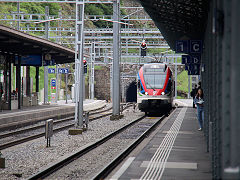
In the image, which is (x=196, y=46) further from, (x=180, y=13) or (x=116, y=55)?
(x=116, y=55)

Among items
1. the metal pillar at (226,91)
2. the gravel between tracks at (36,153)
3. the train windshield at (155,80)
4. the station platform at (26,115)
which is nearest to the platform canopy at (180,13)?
the gravel between tracks at (36,153)

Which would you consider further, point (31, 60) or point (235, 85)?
point (31, 60)

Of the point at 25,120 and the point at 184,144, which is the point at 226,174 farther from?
the point at 25,120

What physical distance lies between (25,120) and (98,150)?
1189cm

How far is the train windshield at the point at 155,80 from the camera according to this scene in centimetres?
2967

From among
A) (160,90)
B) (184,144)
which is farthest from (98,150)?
(160,90)

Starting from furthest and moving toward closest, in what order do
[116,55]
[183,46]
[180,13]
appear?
[116,55] < [183,46] < [180,13]

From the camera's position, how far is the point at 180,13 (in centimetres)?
1512

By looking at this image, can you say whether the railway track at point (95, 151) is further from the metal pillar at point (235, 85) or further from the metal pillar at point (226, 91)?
the metal pillar at point (235, 85)

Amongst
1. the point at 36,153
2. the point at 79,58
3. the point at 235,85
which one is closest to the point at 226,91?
the point at 235,85

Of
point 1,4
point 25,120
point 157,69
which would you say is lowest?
point 25,120

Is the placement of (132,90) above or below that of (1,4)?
below

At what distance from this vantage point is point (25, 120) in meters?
25.6

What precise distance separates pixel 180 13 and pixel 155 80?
14673mm
